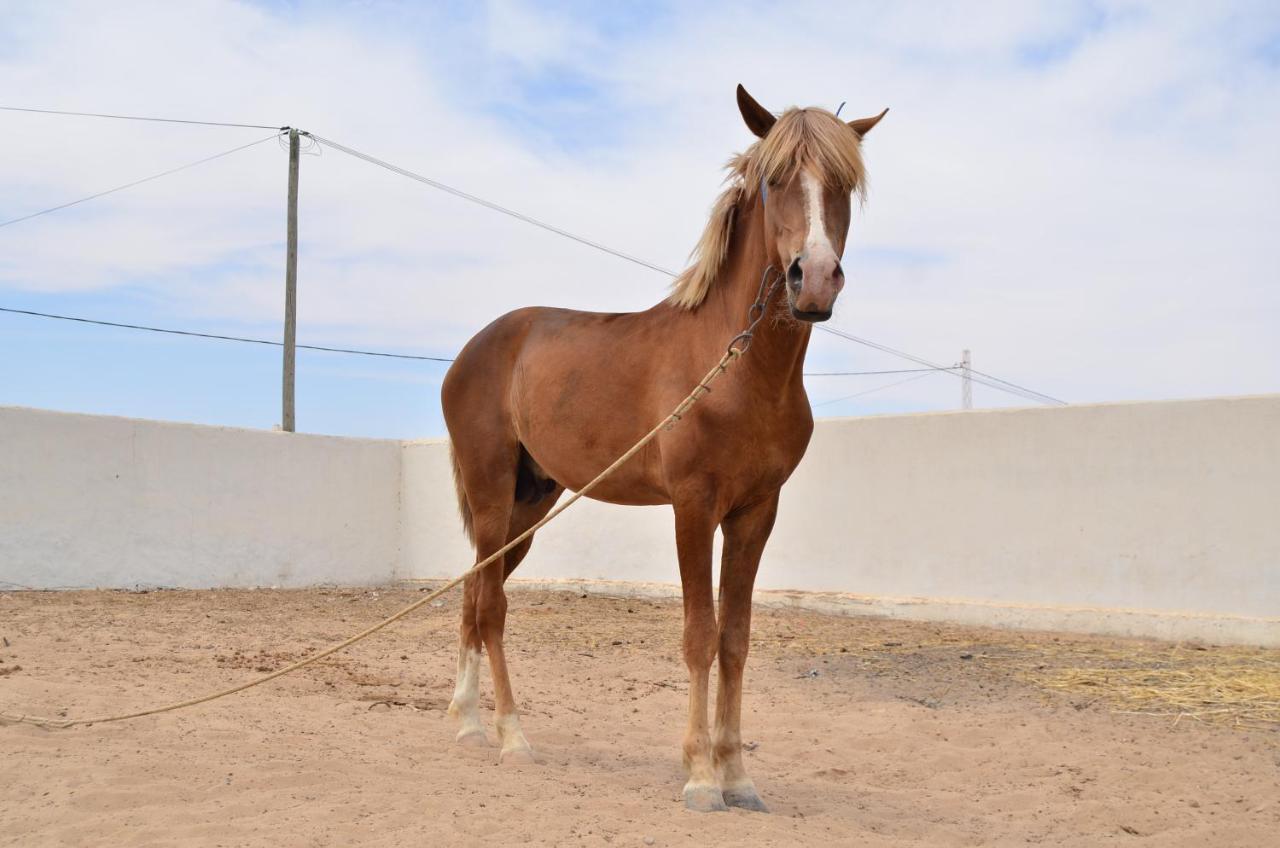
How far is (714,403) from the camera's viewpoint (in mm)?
3412

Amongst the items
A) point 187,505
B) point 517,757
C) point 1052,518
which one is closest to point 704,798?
point 517,757

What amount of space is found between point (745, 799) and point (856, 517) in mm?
5699

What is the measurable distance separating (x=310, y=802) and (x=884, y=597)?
630 centimetres

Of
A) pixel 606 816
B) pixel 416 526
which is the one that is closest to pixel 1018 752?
pixel 606 816

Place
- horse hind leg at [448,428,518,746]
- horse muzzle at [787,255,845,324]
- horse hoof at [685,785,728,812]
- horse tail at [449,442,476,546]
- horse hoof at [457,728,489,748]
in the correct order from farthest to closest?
horse tail at [449,442,476,546]
horse hind leg at [448,428,518,746]
horse hoof at [457,728,489,748]
horse hoof at [685,785,728,812]
horse muzzle at [787,255,845,324]

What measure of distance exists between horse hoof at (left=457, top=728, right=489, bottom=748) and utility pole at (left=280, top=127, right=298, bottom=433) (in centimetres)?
981

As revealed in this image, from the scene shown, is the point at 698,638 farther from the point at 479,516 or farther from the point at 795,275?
the point at 479,516

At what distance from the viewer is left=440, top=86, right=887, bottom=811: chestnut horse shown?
320cm

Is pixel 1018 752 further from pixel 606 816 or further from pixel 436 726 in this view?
pixel 436 726

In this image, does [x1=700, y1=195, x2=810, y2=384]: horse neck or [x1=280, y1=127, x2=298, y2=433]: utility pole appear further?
[x1=280, y1=127, x2=298, y2=433]: utility pole

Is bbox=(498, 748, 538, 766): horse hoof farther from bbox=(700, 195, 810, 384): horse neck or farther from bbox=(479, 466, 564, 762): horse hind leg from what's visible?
bbox=(700, 195, 810, 384): horse neck

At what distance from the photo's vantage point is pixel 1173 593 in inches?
285

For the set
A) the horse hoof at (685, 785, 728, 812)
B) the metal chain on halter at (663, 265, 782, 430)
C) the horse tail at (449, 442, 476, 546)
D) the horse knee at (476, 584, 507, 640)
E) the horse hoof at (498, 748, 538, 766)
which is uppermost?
the metal chain on halter at (663, 265, 782, 430)

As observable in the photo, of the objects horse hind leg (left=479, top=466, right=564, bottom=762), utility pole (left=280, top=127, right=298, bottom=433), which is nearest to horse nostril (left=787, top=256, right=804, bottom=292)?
horse hind leg (left=479, top=466, right=564, bottom=762)
